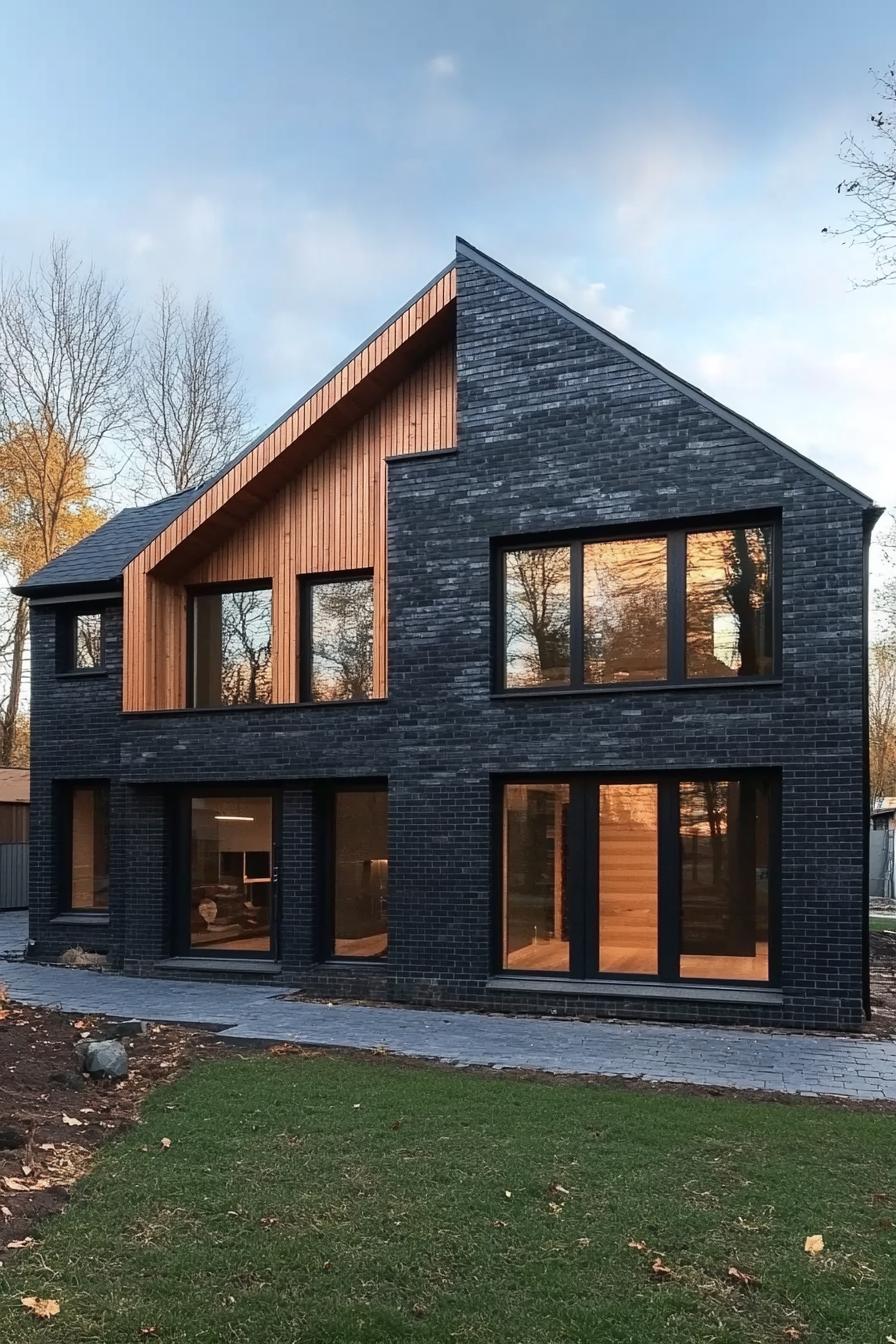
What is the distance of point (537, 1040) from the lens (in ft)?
29.3

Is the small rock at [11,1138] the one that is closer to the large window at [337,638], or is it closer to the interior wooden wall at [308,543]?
the interior wooden wall at [308,543]

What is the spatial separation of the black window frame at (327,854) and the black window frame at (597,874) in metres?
1.92

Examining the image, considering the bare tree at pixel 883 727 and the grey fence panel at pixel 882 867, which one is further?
the bare tree at pixel 883 727

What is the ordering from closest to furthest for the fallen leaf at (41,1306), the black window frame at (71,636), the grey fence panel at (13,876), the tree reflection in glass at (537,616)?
the fallen leaf at (41,1306)
the tree reflection in glass at (537,616)
the black window frame at (71,636)
the grey fence panel at (13,876)

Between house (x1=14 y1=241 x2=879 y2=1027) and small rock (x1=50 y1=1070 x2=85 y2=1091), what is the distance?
430 cm

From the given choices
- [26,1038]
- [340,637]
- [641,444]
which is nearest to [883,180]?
[641,444]

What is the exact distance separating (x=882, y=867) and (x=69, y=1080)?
27314 millimetres

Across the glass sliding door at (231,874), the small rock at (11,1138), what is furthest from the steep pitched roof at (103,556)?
the small rock at (11,1138)

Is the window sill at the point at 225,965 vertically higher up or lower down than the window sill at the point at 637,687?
lower down

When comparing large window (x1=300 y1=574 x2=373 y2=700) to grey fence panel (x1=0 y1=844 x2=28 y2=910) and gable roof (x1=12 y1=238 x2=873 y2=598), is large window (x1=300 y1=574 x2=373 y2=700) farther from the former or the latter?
grey fence panel (x1=0 y1=844 x2=28 y2=910)

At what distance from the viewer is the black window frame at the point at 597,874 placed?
32.2ft

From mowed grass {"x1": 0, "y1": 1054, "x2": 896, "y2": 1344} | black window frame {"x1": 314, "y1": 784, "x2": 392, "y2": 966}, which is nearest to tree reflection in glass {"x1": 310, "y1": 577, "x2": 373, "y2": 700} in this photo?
black window frame {"x1": 314, "y1": 784, "x2": 392, "y2": 966}

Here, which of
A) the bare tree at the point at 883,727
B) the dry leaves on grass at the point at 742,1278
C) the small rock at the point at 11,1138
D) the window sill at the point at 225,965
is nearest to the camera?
the dry leaves on grass at the point at 742,1278

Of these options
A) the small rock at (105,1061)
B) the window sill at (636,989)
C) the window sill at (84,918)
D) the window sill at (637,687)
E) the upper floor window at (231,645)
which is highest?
the upper floor window at (231,645)
